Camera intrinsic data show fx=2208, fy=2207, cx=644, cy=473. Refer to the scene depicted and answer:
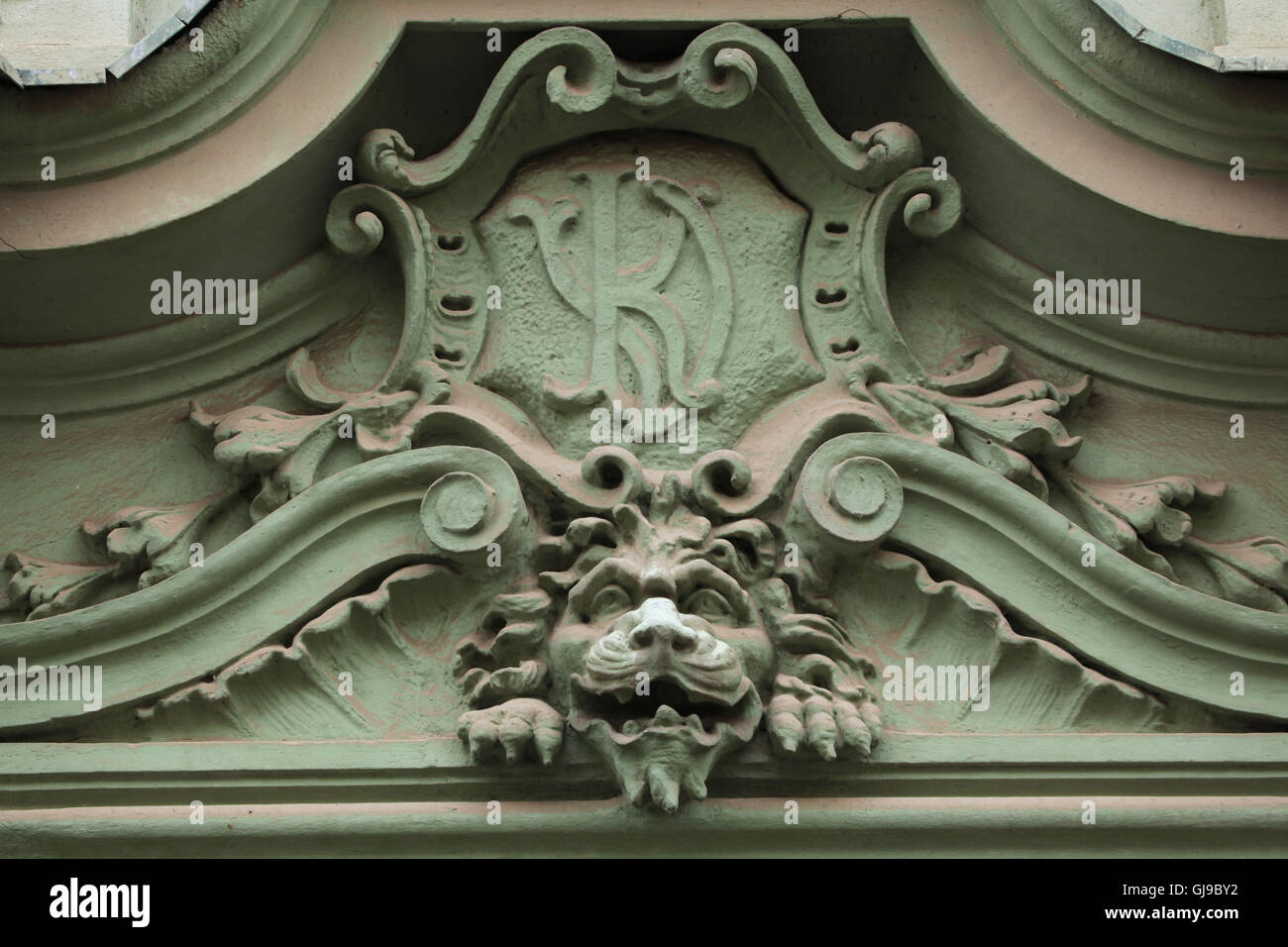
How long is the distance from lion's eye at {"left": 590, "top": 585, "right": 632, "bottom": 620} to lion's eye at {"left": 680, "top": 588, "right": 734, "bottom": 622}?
107 mm

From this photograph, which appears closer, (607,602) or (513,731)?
(513,731)

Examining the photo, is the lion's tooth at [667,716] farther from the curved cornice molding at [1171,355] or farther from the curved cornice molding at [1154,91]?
the curved cornice molding at [1154,91]

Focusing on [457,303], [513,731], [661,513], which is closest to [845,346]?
[661,513]

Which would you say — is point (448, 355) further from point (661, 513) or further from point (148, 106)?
point (148, 106)

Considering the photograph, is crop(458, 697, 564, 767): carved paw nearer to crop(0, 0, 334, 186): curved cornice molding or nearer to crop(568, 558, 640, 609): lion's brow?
crop(568, 558, 640, 609): lion's brow

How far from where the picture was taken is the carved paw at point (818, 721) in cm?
370

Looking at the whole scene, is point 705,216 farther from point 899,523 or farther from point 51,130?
point 51,130

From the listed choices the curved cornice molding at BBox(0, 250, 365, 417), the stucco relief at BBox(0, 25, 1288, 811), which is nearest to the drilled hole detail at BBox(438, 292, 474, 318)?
the stucco relief at BBox(0, 25, 1288, 811)

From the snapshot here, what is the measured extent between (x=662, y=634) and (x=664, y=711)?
13 centimetres

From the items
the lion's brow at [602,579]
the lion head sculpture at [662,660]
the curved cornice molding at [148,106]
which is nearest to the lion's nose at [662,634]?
the lion head sculpture at [662,660]

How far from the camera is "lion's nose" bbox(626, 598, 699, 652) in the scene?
363cm

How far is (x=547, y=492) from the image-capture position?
3.98 meters

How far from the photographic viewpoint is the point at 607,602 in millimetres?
3848

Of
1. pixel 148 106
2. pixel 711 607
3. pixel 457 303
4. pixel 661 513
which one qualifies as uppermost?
pixel 148 106
